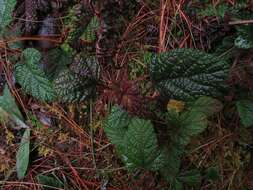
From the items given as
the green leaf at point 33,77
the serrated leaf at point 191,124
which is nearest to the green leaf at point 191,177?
the serrated leaf at point 191,124

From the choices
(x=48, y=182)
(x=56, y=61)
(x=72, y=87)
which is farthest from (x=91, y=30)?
(x=48, y=182)

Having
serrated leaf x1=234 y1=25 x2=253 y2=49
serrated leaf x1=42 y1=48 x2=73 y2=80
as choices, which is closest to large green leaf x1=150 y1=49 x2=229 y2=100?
serrated leaf x1=234 y1=25 x2=253 y2=49

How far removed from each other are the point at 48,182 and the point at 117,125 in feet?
1.36

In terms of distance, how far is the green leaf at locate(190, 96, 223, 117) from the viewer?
4.58 feet

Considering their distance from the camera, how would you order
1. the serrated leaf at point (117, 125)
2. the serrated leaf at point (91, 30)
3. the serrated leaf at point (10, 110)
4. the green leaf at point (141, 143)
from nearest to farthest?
1. the green leaf at point (141, 143)
2. the serrated leaf at point (117, 125)
3. the serrated leaf at point (91, 30)
4. the serrated leaf at point (10, 110)

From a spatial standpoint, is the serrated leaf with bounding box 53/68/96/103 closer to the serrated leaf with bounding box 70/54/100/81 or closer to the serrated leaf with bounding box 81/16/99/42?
the serrated leaf with bounding box 70/54/100/81

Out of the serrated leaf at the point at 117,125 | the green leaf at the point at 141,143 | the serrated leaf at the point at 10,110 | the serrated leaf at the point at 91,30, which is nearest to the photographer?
the green leaf at the point at 141,143

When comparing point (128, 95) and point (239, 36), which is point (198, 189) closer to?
point (128, 95)

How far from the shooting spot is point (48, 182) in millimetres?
1648

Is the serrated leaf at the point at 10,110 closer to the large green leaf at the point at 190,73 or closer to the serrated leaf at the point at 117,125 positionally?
the serrated leaf at the point at 117,125

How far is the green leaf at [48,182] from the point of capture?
165 cm

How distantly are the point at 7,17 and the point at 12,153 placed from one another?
1.93ft

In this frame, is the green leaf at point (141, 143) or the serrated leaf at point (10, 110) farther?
the serrated leaf at point (10, 110)

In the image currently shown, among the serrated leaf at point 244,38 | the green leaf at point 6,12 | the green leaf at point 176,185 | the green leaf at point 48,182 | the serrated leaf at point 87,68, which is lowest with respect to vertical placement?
the green leaf at point 48,182
